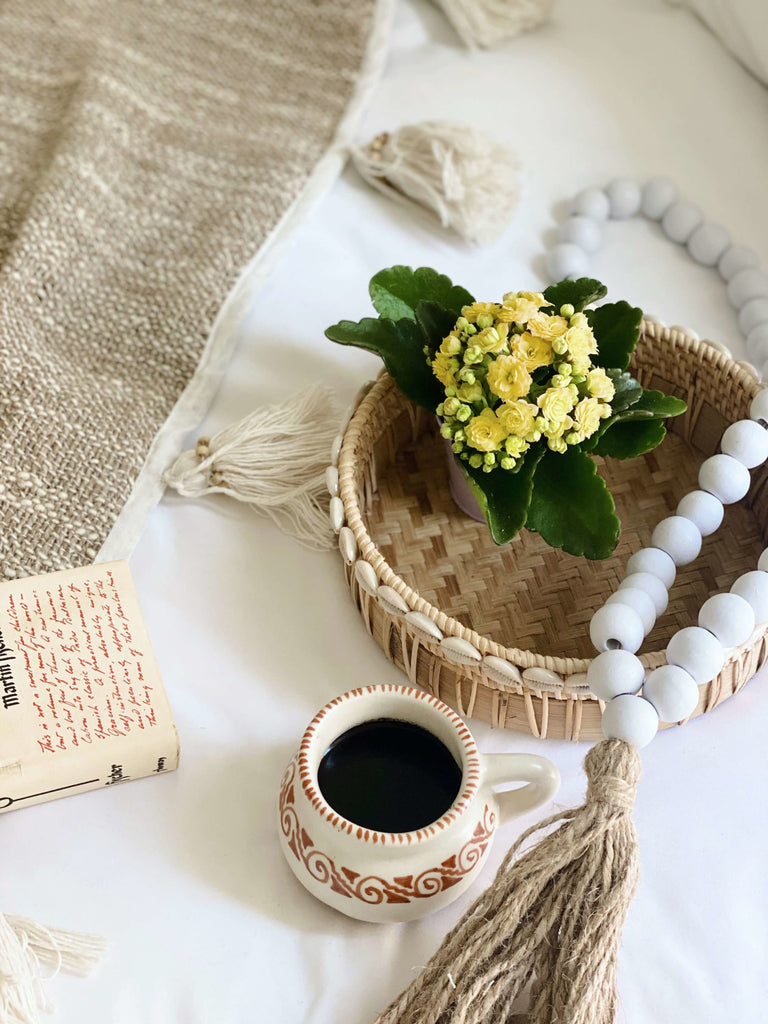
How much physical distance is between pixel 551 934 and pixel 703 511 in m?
0.29

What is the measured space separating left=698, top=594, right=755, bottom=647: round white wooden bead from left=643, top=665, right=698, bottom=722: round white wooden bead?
0.04m

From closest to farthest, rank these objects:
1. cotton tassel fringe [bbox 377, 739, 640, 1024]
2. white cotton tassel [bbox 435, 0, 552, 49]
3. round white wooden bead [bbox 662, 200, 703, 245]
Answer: cotton tassel fringe [bbox 377, 739, 640, 1024] → round white wooden bead [bbox 662, 200, 703, 245] → white cotton tassel [bbox 435, 0, 552, 49]

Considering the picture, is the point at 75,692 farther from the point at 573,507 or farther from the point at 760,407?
the point at 760,407

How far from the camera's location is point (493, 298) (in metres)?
0.94

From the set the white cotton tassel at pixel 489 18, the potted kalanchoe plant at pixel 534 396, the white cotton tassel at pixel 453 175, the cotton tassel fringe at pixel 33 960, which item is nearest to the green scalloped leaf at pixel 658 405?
the potted kalanchoe plant at pixel 534 396

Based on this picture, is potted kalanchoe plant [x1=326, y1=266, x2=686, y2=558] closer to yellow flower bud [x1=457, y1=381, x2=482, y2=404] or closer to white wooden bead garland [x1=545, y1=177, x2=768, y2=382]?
yellow flower bud [x1=457, y1=381, x2=482, y2=404]

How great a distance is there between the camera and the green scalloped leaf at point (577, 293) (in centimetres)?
69

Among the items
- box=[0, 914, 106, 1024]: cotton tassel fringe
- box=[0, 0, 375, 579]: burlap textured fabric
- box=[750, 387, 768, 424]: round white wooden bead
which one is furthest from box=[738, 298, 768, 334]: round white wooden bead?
box=[0, 914, 106, 1024]: cotton tassel fringe

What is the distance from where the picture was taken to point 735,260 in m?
0.95

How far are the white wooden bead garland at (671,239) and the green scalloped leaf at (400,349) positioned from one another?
278 millimetres

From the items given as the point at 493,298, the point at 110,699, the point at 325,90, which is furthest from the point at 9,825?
the point at 325,90

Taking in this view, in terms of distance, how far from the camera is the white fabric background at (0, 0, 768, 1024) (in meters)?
0.59

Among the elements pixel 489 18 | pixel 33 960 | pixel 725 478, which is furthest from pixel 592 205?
pixel 33 960

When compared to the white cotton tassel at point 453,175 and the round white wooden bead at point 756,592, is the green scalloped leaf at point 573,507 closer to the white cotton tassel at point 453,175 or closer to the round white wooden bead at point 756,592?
the round white wooden bead at point 756,592
